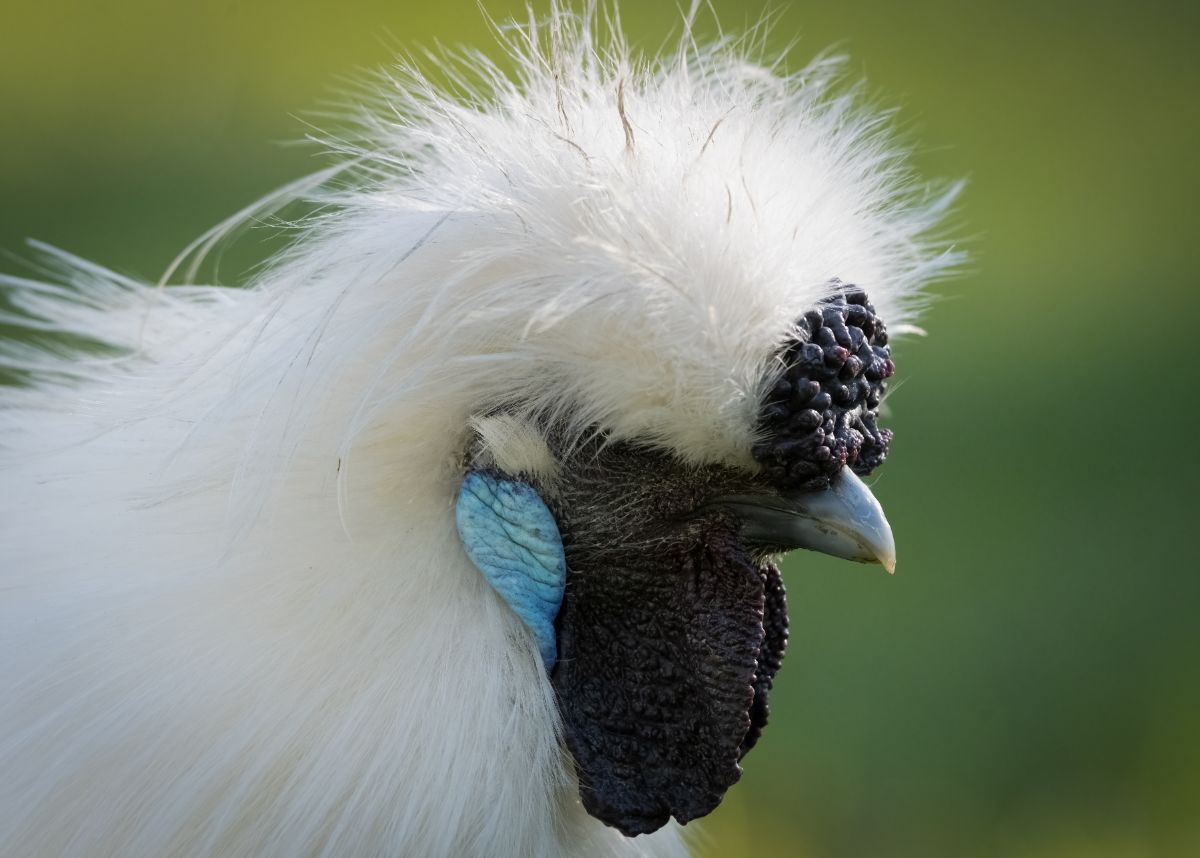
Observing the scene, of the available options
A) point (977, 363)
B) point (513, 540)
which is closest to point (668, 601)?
point (513, 540)

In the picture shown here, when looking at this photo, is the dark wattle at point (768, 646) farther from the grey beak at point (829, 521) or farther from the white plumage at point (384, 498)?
the white plumage at point (384, 498)

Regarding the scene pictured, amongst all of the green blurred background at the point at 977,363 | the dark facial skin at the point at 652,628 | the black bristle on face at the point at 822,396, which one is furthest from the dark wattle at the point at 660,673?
the green blurred background at the point at 977,363

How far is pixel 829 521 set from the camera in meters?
1.31

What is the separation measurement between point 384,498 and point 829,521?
1.39 feet

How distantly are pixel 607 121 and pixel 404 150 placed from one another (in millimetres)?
230

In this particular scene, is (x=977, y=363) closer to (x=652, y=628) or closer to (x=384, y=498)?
(x=652, y=628)

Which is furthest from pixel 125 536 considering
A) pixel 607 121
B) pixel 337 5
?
pixel 337 5

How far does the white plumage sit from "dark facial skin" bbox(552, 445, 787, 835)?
0.04 meters

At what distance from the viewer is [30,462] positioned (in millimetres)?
1492

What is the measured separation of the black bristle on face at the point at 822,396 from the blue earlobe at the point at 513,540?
0.22 metres

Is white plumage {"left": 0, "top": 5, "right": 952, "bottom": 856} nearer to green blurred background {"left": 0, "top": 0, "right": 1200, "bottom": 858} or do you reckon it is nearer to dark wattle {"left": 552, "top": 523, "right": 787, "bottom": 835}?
dark wattle {"left": 552, "top": 523, "right": 787, "bottom": 835}

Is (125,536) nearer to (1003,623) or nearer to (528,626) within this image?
(528,626)

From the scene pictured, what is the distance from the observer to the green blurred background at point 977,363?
116 inches

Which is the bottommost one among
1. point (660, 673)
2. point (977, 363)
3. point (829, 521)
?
point (660, 673)
